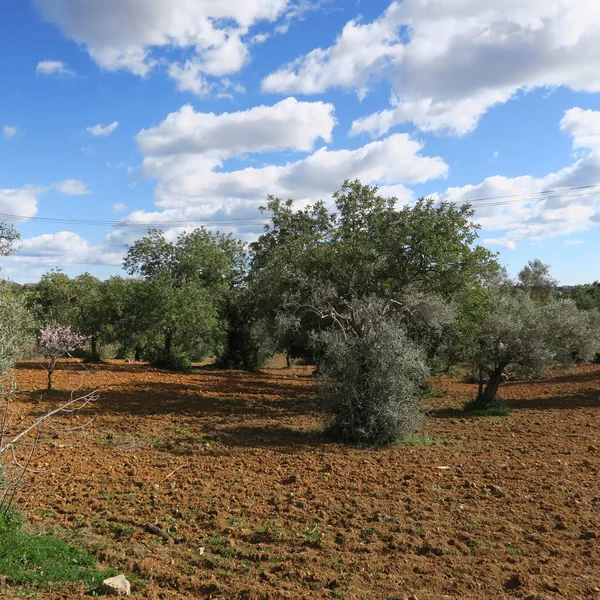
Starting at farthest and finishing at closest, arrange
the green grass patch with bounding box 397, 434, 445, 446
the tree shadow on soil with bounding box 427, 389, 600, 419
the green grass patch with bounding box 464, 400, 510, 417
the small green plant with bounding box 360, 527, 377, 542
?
the tree shadow on soil with bounding box 427, 389, 600, 419 → the green grass patch with bounding box 464, 400, 510, 417 → the green grass patch with bounding box 397, 434, 445, 446 → the small green plant with bounding box 360, 527, 377, 542

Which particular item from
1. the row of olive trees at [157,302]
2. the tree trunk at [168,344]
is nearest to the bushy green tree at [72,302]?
the row of olive trees at [157,302]

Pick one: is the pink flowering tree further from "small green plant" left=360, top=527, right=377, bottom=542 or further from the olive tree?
the olive tree

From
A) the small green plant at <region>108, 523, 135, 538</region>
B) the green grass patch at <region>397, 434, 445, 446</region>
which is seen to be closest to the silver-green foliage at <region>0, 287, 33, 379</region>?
the small green plant at <region>108, 523, 135, 538</region>

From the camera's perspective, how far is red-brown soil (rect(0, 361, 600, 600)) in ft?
16.6

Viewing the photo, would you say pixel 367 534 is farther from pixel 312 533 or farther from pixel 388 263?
pixel 388 263

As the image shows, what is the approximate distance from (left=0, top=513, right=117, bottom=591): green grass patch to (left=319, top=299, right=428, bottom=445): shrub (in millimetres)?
6912

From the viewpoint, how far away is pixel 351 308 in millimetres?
12977

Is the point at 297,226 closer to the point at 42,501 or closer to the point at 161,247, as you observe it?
the point at 161,247

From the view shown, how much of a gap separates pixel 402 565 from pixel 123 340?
78.9ft

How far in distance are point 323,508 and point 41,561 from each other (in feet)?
11.7

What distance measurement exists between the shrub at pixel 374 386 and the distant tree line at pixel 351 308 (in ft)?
0.10

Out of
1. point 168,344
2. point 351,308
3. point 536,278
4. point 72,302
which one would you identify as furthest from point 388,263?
point 536,278

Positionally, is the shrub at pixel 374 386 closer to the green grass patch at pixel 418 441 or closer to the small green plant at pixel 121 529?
the green grass patch at pixel 418 441

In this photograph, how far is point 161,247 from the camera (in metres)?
28.4
